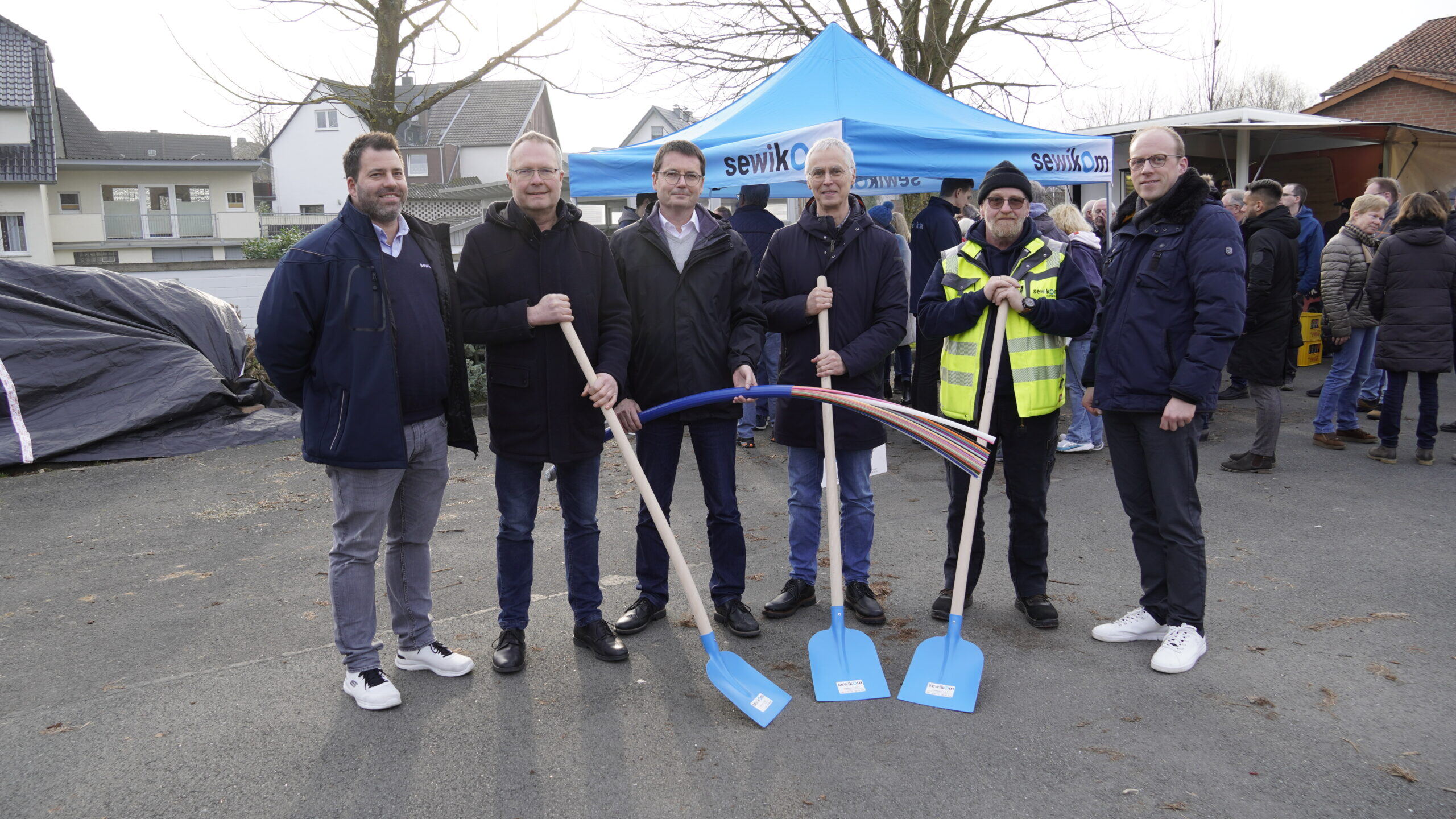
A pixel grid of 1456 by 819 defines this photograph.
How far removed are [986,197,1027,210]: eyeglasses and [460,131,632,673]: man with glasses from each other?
62.7 inches

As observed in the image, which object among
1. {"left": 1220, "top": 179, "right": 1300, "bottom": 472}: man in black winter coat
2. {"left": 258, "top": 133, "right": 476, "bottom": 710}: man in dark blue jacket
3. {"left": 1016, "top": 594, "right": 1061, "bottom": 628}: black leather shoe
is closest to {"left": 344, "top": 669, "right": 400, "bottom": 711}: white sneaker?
{"left": 258, "top": 133, "right": 476, "bottom": 710}: man in dark blue jacket

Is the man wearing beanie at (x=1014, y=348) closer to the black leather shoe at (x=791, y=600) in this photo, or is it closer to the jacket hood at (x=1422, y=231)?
the black leather shoe at (x=791, y=600)

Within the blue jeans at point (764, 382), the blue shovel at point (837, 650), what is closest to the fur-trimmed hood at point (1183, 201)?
the blue shovel at point (837, 650)

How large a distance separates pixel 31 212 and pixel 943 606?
33552 millimetres

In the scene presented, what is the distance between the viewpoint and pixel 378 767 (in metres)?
3.06

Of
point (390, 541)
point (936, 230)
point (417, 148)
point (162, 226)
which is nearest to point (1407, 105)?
point (936, 230)

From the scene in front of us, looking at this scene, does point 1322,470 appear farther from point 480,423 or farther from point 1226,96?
point 1226,96

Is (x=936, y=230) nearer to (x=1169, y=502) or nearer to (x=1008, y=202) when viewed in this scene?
(x=1008, y=202)

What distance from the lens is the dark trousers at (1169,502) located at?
3.72 m

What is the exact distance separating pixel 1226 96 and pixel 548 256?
48.0 m

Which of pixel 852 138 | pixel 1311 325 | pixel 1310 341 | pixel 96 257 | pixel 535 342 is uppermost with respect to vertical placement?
pixel 96 257

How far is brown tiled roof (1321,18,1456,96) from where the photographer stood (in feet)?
95.0

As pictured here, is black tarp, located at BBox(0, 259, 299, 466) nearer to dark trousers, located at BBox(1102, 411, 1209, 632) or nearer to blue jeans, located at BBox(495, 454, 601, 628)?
blue jeans, located at BBox(495, 454, 601, 628)

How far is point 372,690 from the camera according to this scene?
3.46m
